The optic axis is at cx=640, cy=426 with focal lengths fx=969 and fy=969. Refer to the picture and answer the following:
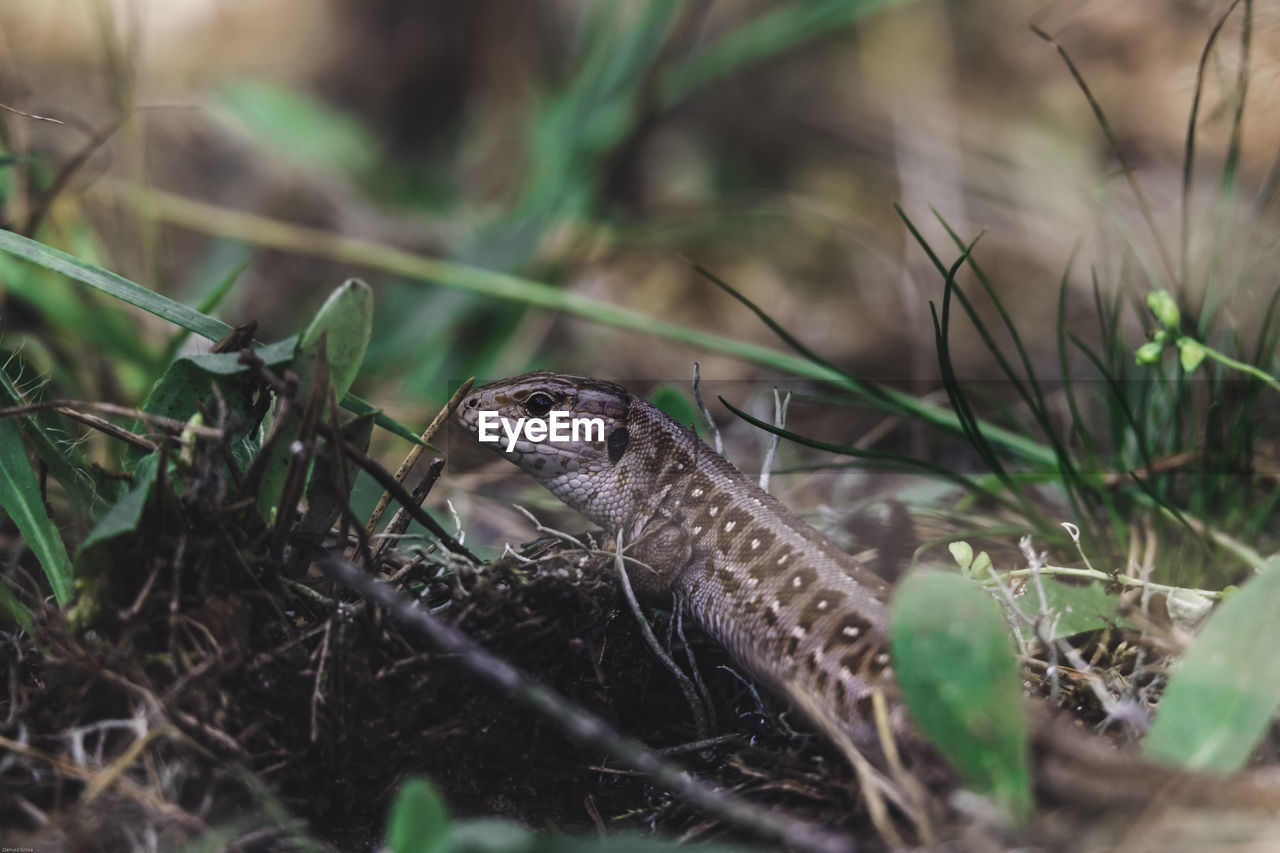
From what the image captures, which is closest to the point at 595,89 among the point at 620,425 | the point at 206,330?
the point at 620,425

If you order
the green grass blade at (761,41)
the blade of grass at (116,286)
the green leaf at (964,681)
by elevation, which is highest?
the green grass blade at (761,41)

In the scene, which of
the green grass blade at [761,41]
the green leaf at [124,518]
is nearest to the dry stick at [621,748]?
the green leaf at [124,518]

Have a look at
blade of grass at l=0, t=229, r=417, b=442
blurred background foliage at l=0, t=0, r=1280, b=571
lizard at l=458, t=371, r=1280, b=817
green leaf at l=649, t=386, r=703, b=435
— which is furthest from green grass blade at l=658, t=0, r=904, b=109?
blade of grass at l=0, t=229, r=417, b=442

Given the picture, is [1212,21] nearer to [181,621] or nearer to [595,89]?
[595,89]

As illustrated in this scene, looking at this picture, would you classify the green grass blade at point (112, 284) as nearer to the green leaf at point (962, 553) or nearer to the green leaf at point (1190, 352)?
the green leaf at point (962, 553)

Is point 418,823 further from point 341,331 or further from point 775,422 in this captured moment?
point 775,422

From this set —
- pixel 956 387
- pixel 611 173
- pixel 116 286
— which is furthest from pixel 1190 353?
pixel 611 173
